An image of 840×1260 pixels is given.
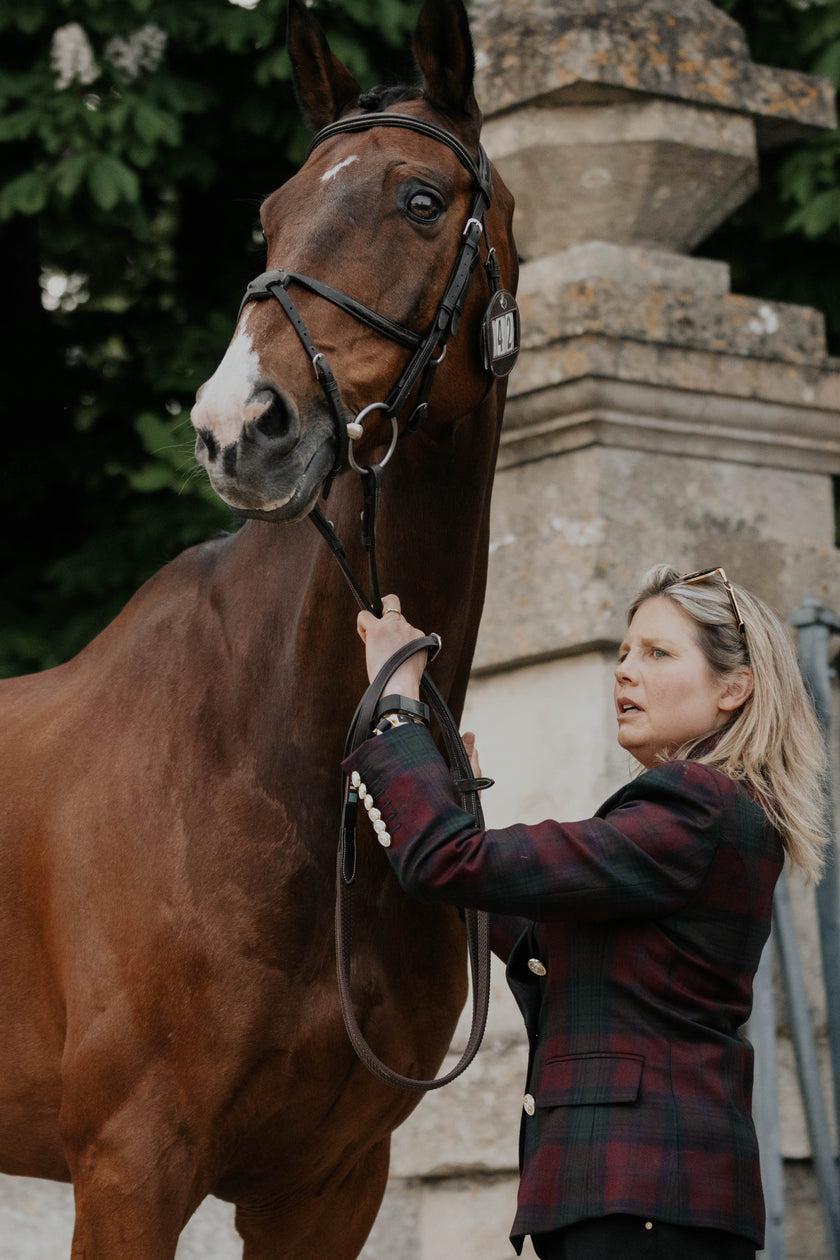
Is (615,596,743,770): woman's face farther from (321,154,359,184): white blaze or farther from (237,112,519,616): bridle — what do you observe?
(321,154,359,184): white blaze

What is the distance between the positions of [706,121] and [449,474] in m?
1.84

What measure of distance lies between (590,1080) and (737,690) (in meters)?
0.61

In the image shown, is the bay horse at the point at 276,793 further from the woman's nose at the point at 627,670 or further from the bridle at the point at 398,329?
the woman's nose at the point at 627,670

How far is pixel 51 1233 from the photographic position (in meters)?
3.79

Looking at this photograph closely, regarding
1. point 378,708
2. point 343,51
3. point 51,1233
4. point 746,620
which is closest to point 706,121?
point 343,51

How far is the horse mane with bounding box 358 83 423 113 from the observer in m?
2.57

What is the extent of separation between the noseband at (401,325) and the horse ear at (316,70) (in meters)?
0.18

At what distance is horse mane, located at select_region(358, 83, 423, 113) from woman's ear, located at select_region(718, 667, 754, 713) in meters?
1.08

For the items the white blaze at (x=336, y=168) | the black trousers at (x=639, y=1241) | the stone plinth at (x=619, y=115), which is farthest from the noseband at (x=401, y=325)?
the stone plinth at (x=619, y=115)

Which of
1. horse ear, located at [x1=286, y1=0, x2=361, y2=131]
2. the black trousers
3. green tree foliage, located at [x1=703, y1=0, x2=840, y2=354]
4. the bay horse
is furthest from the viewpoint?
green tree foliage, located at [x1=703, y1=0, x2=840, y2=354]

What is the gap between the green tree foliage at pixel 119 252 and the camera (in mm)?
4676

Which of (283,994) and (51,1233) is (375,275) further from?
(51,1233)

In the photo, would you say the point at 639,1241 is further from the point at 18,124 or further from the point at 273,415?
the point at 18,124

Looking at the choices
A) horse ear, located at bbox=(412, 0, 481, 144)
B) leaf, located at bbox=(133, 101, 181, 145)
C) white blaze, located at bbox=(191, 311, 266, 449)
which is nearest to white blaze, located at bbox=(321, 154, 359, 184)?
horse ear, located at bbox=(412, 0, 481, 144)
